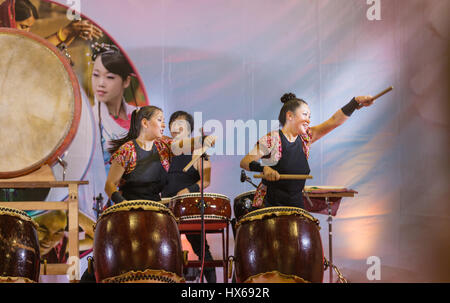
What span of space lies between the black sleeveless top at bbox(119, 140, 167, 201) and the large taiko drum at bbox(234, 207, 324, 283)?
98cm

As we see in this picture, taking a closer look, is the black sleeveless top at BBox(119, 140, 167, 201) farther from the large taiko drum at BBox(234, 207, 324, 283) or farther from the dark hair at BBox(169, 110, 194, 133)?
the large taiko drum at BBox(234, 207, 324, 283)

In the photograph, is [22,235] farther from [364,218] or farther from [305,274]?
[364,218]

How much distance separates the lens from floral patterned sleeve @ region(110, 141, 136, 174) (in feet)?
11.6

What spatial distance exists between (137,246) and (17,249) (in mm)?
634

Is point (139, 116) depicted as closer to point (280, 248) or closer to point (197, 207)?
point (197, 207)

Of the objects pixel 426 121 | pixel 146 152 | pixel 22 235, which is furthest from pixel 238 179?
pixel 22 235

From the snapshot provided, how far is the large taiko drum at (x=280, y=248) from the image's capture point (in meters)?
2.69

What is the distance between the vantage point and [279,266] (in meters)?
2.69

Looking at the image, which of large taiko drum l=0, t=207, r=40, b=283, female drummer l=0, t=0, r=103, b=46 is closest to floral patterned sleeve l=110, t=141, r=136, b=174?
large taiko drum l=0, t=207, r=40, b=283

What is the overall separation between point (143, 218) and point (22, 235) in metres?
0.65

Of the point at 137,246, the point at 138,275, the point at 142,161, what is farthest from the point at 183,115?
the point at 138,275

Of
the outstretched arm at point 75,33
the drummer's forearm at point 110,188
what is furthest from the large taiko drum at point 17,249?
the outstretched arm at point 75,33

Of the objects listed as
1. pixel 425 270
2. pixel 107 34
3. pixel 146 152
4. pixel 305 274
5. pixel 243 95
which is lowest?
pixel 425 270

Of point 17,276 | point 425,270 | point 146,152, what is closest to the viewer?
point 17,276
